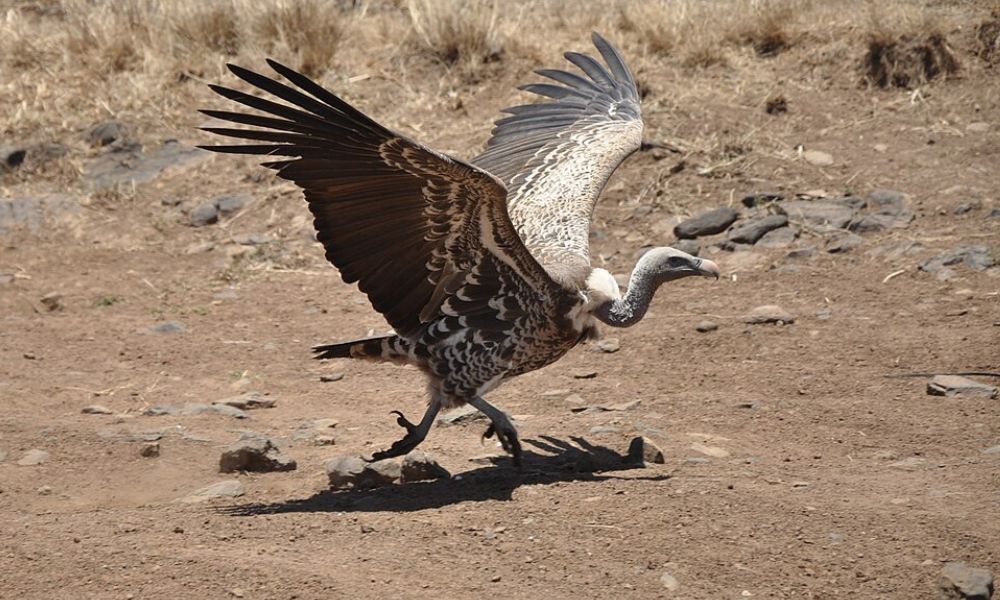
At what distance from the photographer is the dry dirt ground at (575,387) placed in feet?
15.3

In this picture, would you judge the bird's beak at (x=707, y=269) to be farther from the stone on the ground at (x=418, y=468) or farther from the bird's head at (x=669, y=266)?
the stone on the ground at (x=418, y=468)

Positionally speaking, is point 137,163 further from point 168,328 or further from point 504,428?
point 504,428

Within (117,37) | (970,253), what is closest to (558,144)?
(970,253)

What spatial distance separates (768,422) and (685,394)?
0.67 m

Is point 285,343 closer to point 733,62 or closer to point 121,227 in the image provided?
point 121,227

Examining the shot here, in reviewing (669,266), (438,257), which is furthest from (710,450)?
(438,257)

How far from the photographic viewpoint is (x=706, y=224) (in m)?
9.80

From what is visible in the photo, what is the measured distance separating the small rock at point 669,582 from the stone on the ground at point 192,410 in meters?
3.33

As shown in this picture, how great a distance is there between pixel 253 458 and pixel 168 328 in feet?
10.5

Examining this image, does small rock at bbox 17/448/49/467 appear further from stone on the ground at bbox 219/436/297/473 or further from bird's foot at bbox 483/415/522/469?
bird's foot at bbox 483/415/522/469

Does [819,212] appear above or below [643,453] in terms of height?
above

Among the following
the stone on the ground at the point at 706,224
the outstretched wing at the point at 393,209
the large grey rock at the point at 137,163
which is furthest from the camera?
the large grey rock at the point at 137,163

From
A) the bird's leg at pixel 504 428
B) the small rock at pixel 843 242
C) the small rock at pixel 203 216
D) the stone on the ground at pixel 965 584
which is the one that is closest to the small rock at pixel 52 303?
the small rock at pixel 203 216

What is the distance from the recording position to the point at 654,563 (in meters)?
4.64
